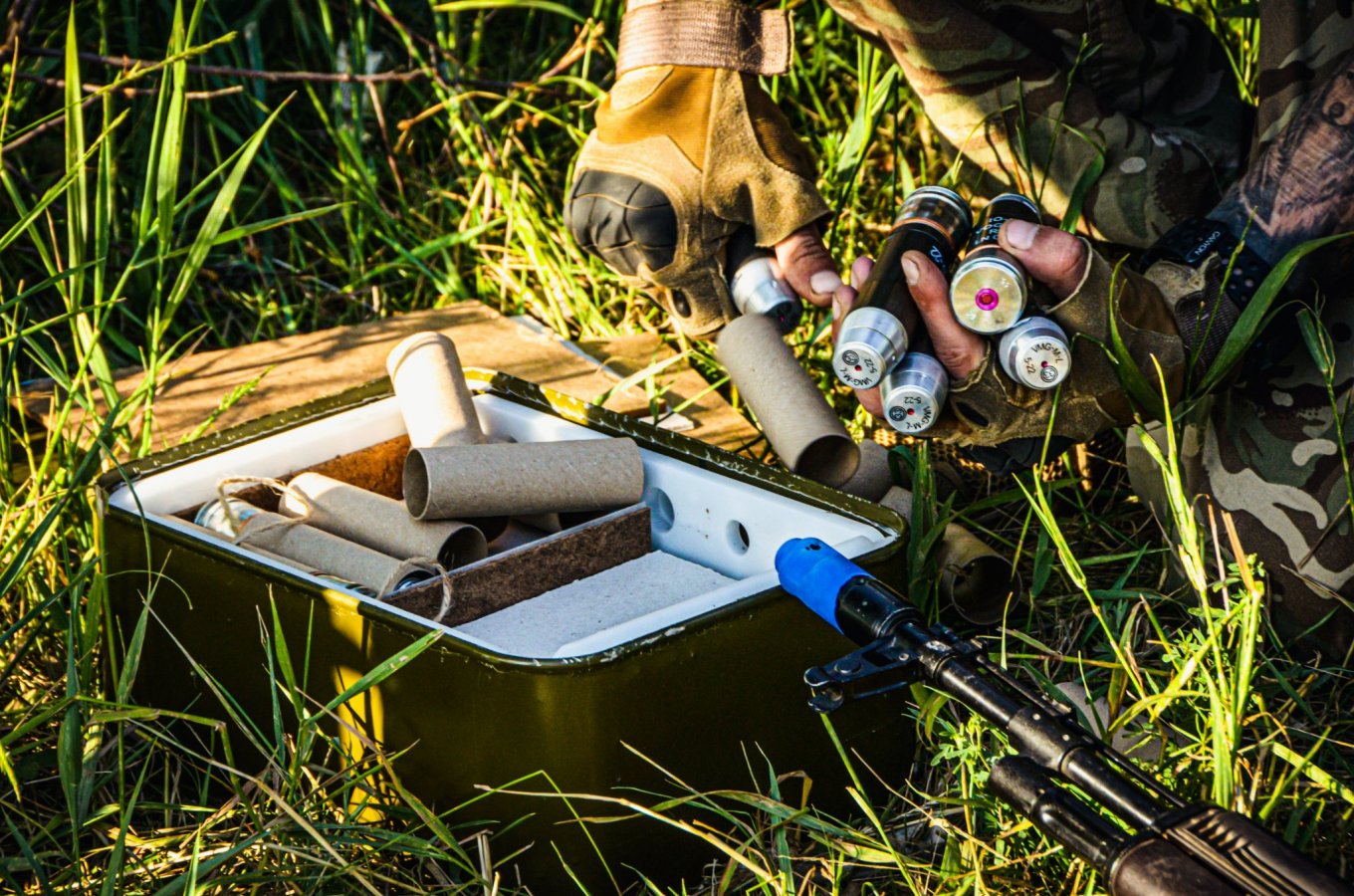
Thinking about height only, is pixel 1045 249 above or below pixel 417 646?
above

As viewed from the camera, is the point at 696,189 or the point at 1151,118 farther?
the point at 1151,118

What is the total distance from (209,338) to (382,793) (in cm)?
212

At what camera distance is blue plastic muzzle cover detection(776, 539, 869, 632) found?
1.52 metres

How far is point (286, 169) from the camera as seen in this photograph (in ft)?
13.0

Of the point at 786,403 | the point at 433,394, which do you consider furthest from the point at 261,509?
the point at 786,403

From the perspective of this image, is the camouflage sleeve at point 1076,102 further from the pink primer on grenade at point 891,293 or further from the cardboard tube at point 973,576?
the cardboard tube at point 973,576

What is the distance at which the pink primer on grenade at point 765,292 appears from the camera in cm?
249

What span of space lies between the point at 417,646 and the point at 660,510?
0.64 metres

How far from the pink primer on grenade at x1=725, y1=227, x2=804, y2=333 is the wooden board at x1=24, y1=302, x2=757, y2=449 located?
0.73 ft

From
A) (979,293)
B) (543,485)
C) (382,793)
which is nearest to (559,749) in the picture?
(382,793)

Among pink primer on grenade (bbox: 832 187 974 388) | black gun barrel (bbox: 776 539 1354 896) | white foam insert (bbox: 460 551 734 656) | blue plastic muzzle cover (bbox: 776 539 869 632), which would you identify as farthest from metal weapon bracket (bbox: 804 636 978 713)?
pink primer on grenade (bbox: 832 187 974 388)

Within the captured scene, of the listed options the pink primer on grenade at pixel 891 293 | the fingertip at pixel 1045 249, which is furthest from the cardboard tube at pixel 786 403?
the fingertip at pixel 1045 249

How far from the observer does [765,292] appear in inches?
97.9

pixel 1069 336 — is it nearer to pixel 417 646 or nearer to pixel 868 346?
pixel 868 346
